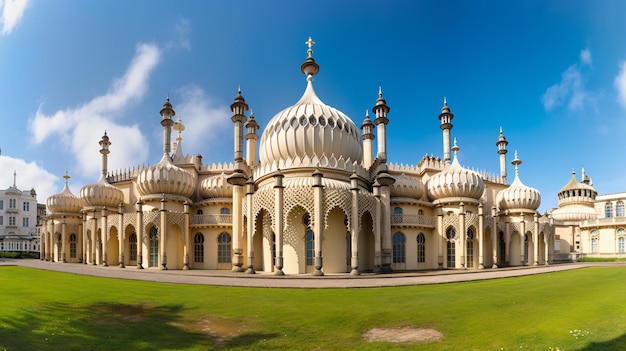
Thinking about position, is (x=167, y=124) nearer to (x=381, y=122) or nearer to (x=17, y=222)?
(x=381, y=122)

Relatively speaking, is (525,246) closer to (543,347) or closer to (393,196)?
(393,196)

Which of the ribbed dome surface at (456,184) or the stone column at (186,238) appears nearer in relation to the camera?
the stone column at (186,238)

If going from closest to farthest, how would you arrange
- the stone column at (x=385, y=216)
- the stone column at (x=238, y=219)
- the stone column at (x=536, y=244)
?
the stone column at (x=238, y=219) → the stone column at (x=385, y=216) → the stone column at (x=536, y=244)

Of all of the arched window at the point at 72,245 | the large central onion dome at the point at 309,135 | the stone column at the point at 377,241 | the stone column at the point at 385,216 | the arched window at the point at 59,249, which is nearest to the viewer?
the stone column at the point at 377,241

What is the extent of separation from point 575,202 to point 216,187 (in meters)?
62.0

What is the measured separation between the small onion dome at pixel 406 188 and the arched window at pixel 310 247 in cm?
1212

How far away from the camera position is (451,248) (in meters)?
34.2

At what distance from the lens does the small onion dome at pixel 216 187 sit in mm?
37312

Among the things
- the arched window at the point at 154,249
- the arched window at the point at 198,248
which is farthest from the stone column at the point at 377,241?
the arched window at the point at 154,249

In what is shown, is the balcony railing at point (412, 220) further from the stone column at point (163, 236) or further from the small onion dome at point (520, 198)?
the stone column at point (163, 236)

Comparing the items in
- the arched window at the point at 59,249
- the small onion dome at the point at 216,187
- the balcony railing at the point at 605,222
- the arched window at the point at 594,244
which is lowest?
the arched window at the point at 594,244

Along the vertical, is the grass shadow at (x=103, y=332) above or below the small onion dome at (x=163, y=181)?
below

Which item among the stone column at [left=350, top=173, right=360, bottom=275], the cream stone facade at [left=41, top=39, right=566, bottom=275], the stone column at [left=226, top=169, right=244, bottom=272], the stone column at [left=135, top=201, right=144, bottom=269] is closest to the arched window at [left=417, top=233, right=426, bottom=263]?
the cream stone facade at [left=41, top=39, right=566, bottom=275]

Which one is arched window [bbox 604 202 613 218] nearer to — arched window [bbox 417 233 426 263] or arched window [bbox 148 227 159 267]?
arched window [bbox 417 233 426 263]
